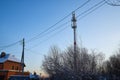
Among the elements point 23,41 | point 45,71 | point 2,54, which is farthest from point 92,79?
point 45,71

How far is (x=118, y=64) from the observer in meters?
57.4

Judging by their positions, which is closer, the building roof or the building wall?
the building wall

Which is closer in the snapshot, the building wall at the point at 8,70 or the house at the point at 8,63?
the building wall at the point at 8,70

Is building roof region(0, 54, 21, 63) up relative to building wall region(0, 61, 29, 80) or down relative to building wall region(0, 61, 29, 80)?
up

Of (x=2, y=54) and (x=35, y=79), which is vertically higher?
(x=2, y=54)

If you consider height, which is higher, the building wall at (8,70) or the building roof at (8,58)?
the building roof at (8,58)

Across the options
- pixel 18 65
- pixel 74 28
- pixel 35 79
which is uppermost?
pixel 74 28

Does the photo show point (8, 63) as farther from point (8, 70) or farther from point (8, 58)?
point (8, 70)

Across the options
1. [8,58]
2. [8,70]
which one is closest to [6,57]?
[8,58]

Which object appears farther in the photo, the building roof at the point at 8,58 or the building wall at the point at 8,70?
the building roof at the point at 8,58

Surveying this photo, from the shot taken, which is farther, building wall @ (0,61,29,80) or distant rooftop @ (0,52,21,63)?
distant rooftop @ (0,52,21,63)

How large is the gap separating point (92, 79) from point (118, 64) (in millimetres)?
39726

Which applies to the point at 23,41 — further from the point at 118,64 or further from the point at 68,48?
the point at 118,64

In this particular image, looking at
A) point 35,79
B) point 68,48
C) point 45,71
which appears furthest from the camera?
point 45,71
